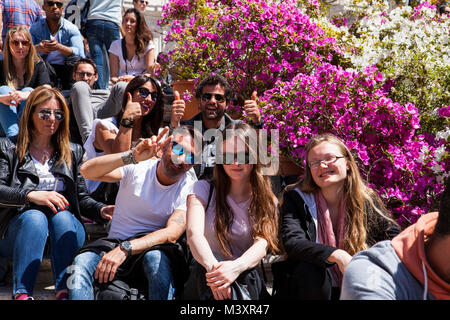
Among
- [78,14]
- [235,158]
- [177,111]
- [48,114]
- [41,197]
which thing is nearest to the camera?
[235,158]

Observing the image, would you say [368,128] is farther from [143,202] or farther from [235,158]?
[143,202]

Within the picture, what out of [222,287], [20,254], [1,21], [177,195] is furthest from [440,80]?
[1,21]

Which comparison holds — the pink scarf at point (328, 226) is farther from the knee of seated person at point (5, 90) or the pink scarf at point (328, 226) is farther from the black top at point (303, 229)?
the knee of seated person at point (5, 90)

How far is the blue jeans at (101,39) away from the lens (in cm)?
633

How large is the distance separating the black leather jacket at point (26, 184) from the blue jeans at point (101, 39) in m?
2.78

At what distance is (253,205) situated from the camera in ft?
10.1

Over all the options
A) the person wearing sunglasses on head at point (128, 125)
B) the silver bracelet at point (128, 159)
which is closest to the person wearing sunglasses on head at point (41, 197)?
the person wearing sunglasses on head at point (128, 125)

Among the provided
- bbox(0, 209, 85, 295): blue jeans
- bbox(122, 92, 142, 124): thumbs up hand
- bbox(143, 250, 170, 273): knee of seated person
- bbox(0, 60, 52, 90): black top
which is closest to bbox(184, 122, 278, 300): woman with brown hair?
bbox(143, 250, 170, 273): knee of seated person

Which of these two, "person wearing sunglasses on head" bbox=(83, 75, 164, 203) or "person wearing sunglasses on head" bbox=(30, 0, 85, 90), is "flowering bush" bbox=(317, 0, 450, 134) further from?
"person wearing sunglasses on head" bbox=(30, 0, 85, 90)

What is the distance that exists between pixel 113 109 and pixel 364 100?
88.7 inches

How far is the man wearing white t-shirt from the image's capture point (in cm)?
294

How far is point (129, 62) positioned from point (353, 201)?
392 centimetres

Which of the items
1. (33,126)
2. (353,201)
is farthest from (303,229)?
(33,126)

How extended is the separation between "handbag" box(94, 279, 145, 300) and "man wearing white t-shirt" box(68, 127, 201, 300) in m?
0.04
